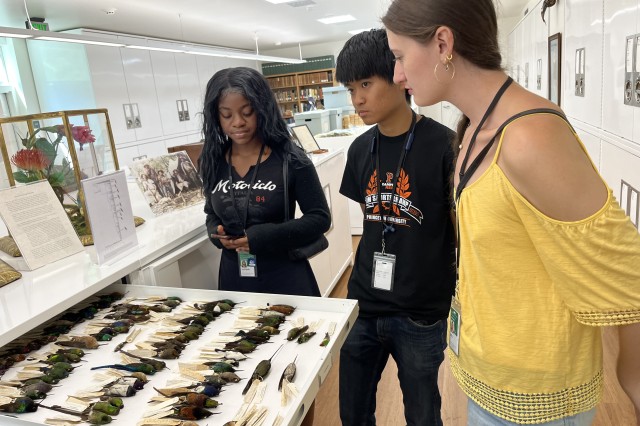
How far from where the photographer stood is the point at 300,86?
1157 cm

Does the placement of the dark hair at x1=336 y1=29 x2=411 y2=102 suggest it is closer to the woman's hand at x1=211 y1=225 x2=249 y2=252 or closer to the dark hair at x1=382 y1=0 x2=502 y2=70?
the dark hair at x1=382 y1=0 x2=502 y2=70

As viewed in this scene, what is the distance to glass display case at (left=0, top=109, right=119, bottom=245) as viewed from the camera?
1535mm

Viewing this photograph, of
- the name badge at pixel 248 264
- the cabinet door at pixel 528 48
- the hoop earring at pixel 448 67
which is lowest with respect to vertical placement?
the name badge at pixel 248 264

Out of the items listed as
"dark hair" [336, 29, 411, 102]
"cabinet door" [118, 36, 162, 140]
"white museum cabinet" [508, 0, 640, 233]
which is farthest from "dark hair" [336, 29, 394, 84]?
"cabinet door" [118, 36, 162, 140]

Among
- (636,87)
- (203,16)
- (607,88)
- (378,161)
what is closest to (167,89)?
(203,16)

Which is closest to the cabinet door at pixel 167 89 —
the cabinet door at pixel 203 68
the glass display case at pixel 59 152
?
the cabinet door at pixel 203 68

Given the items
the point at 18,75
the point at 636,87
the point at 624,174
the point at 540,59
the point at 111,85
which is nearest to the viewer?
the point at 636,87

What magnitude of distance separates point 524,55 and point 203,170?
23.7ft

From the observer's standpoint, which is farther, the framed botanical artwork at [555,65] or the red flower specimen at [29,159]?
the framed botanical artwork at [555,65]

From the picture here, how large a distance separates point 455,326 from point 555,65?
14.7ft

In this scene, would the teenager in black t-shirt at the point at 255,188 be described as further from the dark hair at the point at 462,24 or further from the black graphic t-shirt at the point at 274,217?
the dark hair at the point at 462,24

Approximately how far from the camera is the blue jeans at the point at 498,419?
794mm

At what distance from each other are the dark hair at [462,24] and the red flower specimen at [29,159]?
1330 mm

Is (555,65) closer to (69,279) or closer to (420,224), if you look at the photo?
(420,224)
